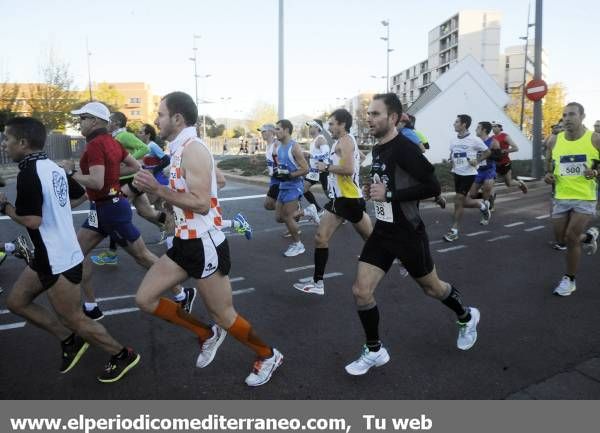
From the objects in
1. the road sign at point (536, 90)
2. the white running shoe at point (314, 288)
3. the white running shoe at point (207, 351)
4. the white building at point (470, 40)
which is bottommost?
the white running shoe at point (314, 288)

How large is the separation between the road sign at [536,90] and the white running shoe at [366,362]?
1412 cm

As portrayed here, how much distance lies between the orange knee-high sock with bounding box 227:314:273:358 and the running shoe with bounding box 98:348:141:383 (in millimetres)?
797

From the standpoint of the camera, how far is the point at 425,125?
26156 mm

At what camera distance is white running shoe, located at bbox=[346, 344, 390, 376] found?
11.3ft

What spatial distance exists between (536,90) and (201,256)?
14886 millimetres

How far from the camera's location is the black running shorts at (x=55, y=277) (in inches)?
125

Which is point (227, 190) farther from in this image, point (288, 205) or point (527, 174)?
point (527, 174)

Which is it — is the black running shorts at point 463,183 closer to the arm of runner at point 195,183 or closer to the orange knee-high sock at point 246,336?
the orange knee-high sock at point 246,336

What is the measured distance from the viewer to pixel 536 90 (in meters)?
15.0

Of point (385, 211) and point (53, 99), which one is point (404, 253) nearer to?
point (385, 211)

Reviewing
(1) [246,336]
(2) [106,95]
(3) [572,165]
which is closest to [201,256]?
(1) [246,336]

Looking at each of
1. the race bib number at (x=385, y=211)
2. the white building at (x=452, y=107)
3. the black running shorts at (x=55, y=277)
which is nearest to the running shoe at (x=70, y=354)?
the black running shorts at (x=55, y=277)

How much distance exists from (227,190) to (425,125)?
47.6ft
